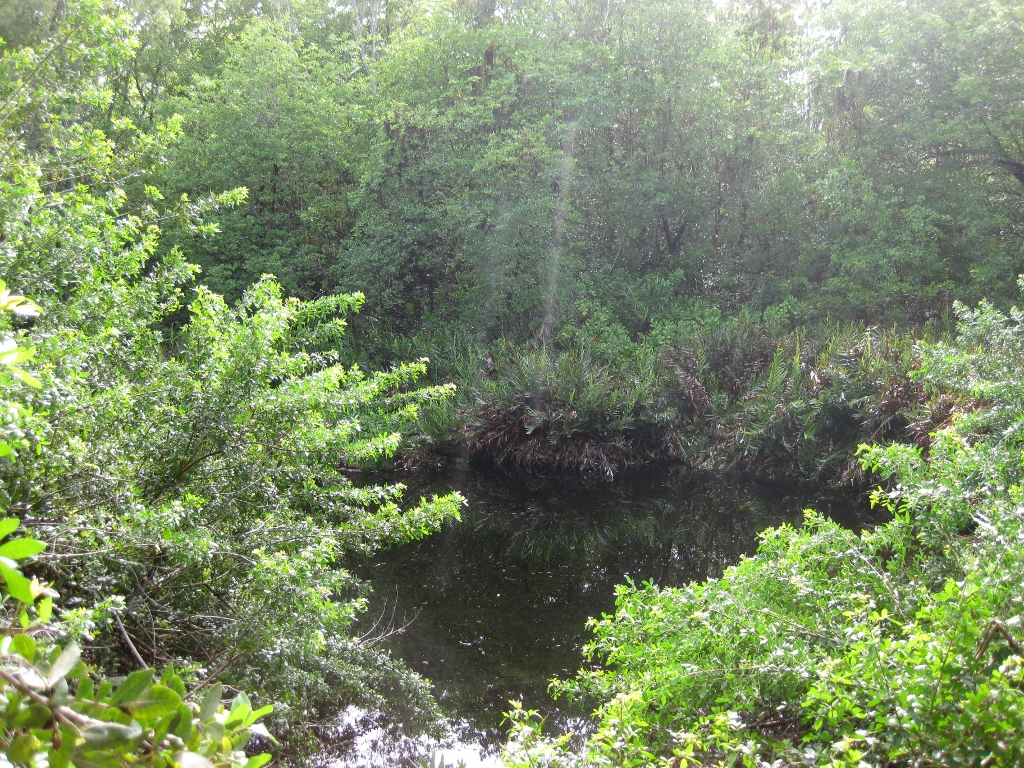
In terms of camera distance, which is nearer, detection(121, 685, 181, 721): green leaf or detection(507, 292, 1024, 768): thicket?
detection(121, 685, 181, 721): green leaf

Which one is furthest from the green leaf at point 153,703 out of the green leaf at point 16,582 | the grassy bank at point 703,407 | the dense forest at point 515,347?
the grassy bank at point 703,407

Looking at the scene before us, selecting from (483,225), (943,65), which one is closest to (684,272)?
(483,225)

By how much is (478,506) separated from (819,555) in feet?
17.6

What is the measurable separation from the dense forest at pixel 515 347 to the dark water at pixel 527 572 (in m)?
0.30

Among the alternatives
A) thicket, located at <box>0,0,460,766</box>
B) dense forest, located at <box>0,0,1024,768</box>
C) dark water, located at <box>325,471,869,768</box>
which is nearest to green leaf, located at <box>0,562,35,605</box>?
dense forest, located at <box>0,0,1024,768</box>

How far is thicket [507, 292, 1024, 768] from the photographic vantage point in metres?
1.88

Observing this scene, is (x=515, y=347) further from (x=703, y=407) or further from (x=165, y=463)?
(x=165, y=463)

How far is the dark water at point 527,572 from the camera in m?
4.44

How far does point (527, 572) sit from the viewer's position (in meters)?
6.55

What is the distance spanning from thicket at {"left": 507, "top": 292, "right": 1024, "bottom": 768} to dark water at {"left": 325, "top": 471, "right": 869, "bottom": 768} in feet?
3.10

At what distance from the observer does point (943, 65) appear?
11.7 metres

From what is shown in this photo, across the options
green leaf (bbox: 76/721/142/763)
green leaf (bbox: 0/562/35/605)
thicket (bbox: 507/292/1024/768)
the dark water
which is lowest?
the dark water

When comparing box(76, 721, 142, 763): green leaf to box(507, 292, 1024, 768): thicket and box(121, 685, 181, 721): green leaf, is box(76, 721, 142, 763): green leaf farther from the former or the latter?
box(507, 292, 1024, 768): thicket

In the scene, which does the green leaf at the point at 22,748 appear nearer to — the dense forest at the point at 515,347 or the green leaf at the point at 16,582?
the dense forest at the point at 515,347
